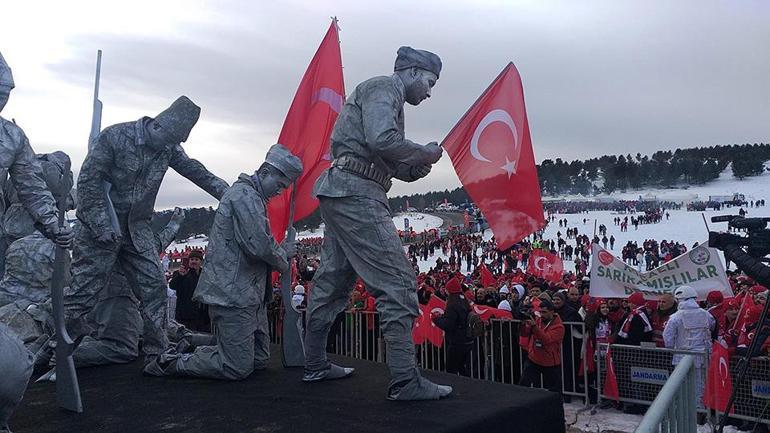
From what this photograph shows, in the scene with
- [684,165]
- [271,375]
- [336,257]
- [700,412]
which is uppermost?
[684,165]

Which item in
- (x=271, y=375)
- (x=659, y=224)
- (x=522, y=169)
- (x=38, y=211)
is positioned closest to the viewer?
(x=38, y=211)

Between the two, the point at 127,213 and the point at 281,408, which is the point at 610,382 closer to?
the point at 281,408

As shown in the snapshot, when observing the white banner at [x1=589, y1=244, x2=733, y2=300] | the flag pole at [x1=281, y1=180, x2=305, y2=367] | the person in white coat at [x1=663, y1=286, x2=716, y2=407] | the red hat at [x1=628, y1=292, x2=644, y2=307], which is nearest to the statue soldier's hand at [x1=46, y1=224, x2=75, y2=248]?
the flag pole at [x1=281, y1=180, x2=305, y2=367]

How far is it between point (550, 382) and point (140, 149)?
4.98 metres

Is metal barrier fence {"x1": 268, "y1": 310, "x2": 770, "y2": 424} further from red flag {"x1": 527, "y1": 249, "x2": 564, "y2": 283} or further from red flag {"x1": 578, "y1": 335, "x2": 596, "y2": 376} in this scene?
red flag {"x1": 527, "y1": 249, "x2": 564, "y2": 283}

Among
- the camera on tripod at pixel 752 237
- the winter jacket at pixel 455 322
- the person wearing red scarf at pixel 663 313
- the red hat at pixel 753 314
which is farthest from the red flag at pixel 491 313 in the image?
the camera on tripod at pixel 752 237

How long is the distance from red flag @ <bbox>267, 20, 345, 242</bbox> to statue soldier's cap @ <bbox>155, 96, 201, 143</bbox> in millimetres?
4371

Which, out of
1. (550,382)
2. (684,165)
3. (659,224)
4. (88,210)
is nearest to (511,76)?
(550,382)

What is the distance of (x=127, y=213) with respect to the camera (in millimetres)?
4773

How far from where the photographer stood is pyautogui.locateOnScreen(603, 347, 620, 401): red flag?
6906 mm

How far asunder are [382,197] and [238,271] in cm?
126

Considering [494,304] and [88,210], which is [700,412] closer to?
[494,304]

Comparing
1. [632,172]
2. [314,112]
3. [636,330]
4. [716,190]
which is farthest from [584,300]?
[632,172]

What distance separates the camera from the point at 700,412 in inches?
249
